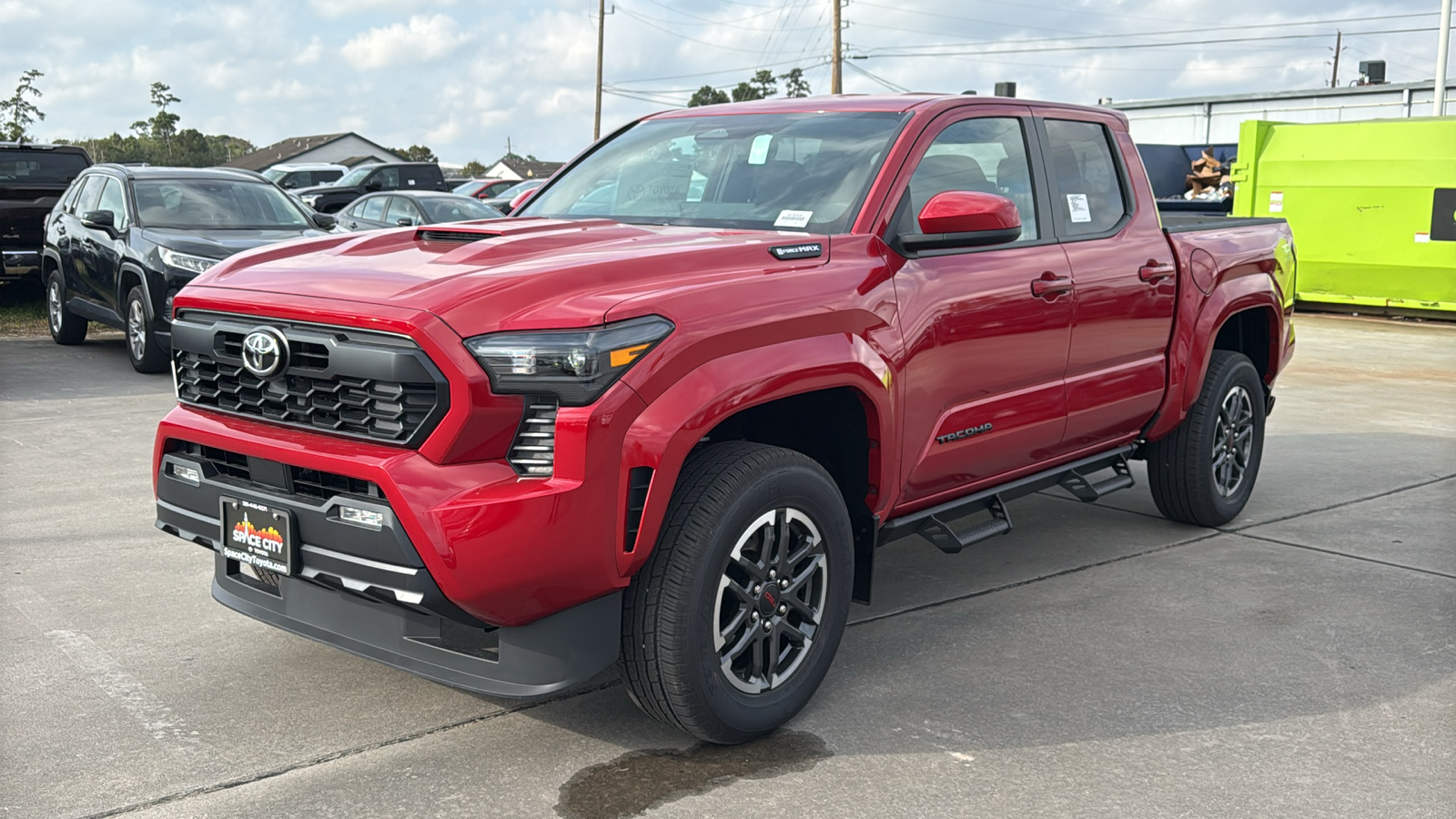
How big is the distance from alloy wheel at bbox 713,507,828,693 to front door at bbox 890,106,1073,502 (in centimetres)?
59

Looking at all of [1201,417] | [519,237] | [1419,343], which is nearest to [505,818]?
[519,237]

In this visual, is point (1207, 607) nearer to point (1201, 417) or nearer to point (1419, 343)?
point (1201, 417)

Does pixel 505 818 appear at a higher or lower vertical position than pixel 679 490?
lower

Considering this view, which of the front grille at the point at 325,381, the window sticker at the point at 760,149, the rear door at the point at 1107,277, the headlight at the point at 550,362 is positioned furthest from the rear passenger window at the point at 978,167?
the front grille at the point at 325,381

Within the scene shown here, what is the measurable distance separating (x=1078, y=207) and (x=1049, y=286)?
1.91ft

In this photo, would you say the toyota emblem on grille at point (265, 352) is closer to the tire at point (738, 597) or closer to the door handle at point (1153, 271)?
the tire at point (738, 597)

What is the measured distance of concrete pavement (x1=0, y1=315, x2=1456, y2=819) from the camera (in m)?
3.39

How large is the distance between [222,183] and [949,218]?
929 centimetres

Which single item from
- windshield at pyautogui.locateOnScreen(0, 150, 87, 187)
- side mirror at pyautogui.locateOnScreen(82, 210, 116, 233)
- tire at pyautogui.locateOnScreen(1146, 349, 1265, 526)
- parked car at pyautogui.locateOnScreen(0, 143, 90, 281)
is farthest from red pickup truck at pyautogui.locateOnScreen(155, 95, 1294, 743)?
windshield at pyautogui.locateOnScreen(0, 150, 87, 187)

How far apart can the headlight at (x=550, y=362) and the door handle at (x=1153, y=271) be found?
9.52 ft

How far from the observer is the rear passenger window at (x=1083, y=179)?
5113 millimetres

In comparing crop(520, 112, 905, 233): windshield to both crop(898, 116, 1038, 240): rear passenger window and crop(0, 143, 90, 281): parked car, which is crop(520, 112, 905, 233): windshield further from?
crop(0, 143, 90, 281): parked car

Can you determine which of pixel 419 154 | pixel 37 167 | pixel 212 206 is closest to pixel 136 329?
pixel 212 206

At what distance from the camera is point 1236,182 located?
18.2 meters
